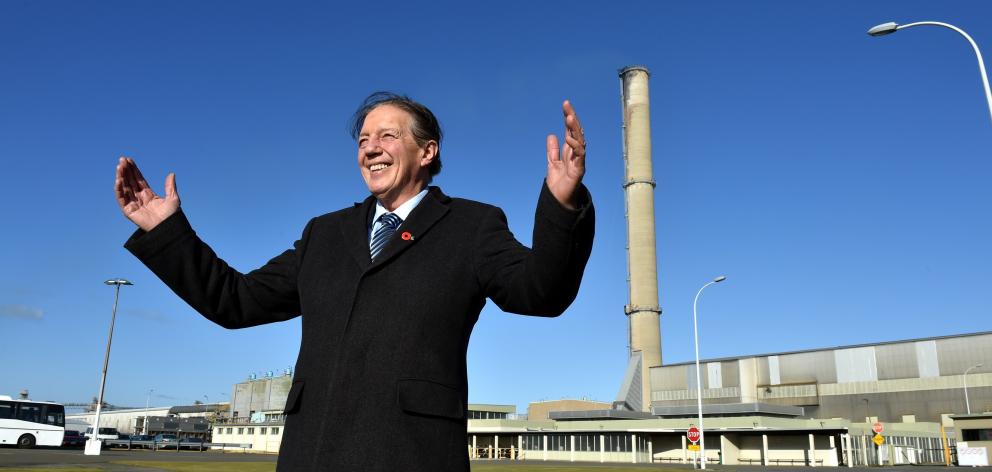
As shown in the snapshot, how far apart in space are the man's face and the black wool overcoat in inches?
4.1

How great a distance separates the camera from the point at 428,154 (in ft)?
9.02

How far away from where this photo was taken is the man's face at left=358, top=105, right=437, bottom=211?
8.61 feet

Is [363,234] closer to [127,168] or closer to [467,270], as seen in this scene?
[467,270]

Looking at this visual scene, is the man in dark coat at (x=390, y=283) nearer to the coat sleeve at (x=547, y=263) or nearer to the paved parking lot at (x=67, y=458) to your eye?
the coat sleeve at (x=547, y=263)

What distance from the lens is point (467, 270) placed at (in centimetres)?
239

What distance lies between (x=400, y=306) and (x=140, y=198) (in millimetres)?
1187

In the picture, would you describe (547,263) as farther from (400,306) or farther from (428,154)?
(428,154)

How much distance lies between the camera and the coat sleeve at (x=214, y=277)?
264cm

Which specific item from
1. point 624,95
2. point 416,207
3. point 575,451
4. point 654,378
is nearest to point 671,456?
point 575,451

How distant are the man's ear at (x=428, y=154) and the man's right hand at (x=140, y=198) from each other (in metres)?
0.93

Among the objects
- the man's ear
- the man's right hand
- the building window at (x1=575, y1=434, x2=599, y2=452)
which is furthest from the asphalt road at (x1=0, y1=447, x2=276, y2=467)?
the building window at (x1=575, y1=434, x2=599, y2=452)

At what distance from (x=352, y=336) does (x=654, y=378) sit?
77.9 metres

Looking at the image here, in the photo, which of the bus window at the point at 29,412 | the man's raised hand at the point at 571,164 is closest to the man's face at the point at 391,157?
the man's raised hand at the point at 571,164

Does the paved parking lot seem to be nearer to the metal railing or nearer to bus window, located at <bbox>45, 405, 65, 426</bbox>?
bus window, located at <bbox>45, 405, 65, 426</bbox>
